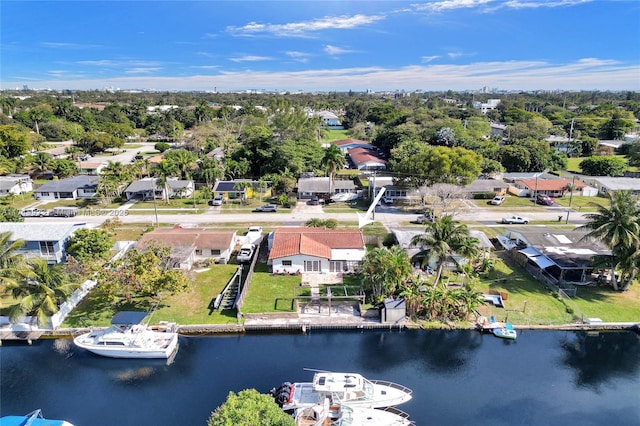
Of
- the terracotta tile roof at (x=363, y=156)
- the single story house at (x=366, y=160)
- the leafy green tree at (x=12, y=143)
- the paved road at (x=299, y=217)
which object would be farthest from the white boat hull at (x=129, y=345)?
the leafy green tree at (x=12, y=143)

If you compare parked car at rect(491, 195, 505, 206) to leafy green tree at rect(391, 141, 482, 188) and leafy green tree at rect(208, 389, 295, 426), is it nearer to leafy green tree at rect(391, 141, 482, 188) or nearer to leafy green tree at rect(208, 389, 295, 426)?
leafy green tree at rect(391, 141, 482, 188)

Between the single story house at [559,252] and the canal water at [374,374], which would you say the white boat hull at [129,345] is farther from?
the single story house at [559,252]

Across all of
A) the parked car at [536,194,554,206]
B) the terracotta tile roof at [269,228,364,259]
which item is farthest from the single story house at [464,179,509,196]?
the terracotta tile roof at [269,228,364,259]

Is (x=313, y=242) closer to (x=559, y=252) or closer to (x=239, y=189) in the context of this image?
(x=559, y=252)

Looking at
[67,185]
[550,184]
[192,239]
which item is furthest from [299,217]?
[550,184]

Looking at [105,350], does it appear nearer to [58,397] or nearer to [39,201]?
[58,397]

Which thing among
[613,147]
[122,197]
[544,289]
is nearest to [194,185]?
[122,197]
